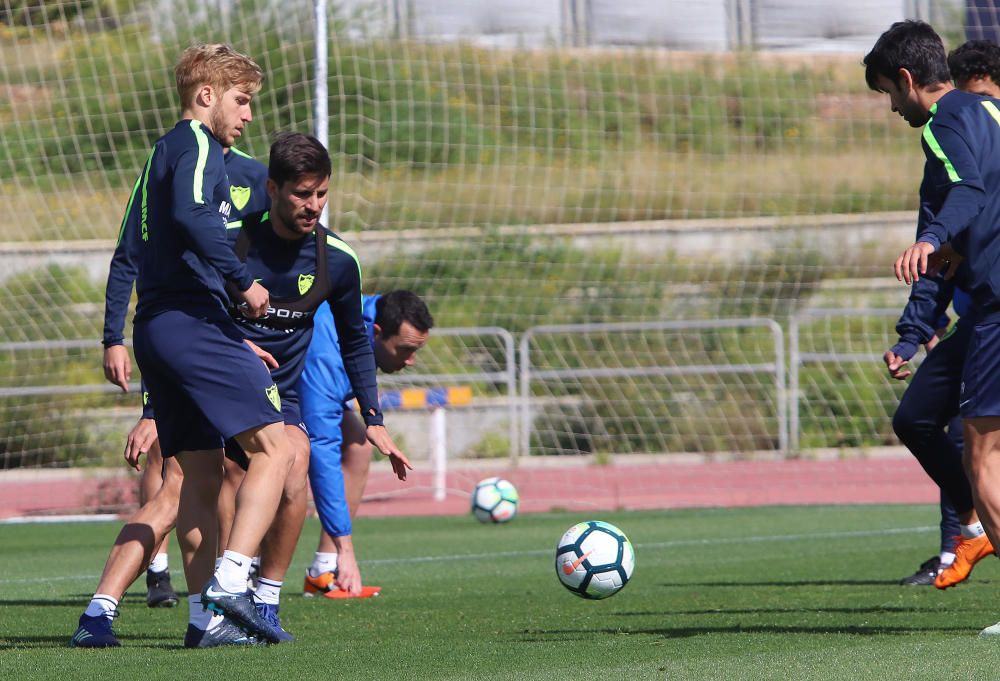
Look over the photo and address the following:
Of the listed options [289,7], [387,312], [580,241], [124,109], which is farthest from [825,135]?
[387,312]

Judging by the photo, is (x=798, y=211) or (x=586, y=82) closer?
(x=586, y=82)

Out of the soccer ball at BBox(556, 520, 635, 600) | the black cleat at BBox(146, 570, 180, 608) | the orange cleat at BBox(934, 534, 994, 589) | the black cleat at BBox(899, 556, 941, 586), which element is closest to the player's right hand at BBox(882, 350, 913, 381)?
the orange cleat at BBox(934, 534, 994, 589)

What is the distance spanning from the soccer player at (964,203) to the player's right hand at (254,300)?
1.98m

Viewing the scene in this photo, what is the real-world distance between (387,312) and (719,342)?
444 inches

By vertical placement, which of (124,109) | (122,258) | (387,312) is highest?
(122,258)

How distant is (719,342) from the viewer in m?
18.3

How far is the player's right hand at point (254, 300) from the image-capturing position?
4875 millimetres

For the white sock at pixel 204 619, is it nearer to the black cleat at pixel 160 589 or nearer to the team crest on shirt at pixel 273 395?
the team crest on shirt at pixel 273 395

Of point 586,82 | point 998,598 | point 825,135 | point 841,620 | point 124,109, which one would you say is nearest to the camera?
point 841,620

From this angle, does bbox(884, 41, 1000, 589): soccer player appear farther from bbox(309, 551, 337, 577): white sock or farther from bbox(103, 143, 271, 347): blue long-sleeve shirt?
bbox(309, 551, 337, 577): white sock

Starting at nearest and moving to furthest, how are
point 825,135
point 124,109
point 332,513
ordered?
1. point 332,513
2. point 124,109
3. point 825,135

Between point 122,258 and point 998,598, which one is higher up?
point 122,258

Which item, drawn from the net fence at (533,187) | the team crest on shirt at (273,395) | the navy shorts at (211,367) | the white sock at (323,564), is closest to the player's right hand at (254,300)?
the navy shorts at (211,367)

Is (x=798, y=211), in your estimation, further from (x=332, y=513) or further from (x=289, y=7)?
(x=332, y=513)
